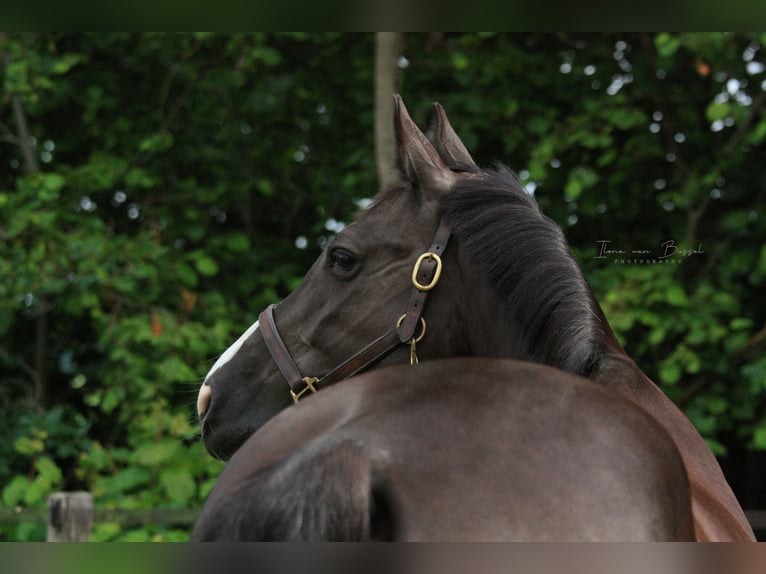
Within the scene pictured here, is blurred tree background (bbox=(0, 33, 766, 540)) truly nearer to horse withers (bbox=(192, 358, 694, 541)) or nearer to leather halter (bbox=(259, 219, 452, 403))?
leather halter (bbox=(259, 219, 452, 403))

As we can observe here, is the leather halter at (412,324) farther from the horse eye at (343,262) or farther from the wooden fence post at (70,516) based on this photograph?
the wooden fence post at (70,516)

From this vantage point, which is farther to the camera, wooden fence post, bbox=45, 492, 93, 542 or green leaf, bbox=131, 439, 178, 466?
green leaf, bbox=131, 439, 178, 466

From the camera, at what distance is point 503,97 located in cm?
557

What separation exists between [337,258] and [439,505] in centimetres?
124

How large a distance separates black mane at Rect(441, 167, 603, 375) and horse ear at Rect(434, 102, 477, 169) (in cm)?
13

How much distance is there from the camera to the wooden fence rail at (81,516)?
432cm

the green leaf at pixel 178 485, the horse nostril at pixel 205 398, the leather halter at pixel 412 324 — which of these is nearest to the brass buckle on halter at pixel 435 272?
the leather halter at pixel 412 324

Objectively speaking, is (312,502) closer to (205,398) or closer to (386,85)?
(205,398)

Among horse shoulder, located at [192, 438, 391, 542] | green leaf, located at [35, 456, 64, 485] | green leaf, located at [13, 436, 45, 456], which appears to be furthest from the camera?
green leaf, located at [13, 436, 45, 456]

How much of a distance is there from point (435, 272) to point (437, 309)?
0.27 ft

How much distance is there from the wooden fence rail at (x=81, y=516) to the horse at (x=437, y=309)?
234 cm

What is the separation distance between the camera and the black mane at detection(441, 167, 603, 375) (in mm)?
1725

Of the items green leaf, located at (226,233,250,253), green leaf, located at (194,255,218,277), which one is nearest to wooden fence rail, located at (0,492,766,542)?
green leaf, located at (194,255,218,277)

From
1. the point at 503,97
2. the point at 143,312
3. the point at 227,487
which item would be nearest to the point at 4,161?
the point at 143,312
